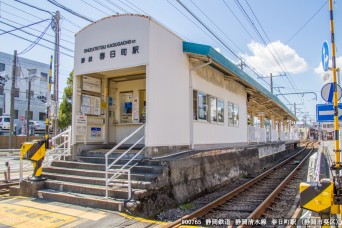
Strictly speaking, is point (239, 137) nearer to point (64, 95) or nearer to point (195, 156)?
point (195, 156)

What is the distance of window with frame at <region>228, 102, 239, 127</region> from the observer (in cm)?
1522

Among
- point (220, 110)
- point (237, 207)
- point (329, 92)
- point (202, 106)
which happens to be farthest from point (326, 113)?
point (220, 110)

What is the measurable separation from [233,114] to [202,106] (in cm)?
458

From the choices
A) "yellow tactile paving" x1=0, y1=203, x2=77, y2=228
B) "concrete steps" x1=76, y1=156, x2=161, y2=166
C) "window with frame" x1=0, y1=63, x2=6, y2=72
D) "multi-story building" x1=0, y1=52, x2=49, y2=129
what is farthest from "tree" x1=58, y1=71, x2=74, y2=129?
"window with frame" x1=0, y1=63, x2=6, y2=72

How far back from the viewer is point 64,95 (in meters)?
26.2

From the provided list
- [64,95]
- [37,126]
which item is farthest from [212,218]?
[37,126]

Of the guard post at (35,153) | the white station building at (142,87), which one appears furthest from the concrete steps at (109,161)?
the guard post at (35,153)

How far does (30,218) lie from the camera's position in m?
5.90

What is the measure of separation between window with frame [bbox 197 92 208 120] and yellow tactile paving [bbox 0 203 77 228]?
6745mm

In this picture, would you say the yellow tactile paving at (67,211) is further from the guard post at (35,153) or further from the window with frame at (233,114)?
the window with frame at (233,114)

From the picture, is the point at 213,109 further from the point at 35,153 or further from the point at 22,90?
the point at 22,90

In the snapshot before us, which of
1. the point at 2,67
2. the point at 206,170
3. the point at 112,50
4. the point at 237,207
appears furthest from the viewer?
the point at 2,67

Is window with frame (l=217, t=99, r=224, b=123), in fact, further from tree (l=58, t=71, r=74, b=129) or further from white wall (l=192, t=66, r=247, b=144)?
tree (l=58, t=71, r=74, b=129)

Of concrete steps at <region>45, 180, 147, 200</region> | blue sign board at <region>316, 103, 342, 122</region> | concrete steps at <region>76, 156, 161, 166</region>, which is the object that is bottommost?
concrete steps at <region>45, 180, 147, 200</region>
